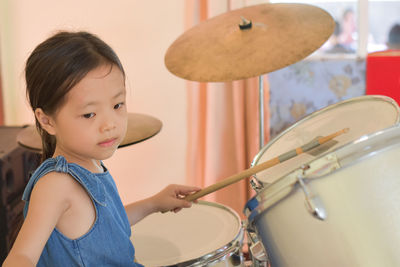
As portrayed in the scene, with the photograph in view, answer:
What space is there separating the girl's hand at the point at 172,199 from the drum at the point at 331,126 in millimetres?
153

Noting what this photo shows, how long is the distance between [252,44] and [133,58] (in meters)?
0.94

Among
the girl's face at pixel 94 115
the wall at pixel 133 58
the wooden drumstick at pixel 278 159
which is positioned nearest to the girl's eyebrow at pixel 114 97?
the girl's face at pixel 94 115

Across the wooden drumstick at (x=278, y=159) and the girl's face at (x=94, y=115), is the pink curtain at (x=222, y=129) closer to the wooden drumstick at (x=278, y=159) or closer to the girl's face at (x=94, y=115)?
the wooden drumstick at (x=278, y=159)

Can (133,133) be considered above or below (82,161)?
below

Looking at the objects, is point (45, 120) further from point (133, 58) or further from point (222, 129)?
point (133, 58)

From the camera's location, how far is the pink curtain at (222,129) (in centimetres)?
191

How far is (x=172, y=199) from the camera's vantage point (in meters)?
1.06

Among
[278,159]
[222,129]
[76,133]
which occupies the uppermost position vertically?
[76,133]

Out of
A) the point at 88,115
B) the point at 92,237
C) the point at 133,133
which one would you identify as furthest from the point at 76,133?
the point at 133,133

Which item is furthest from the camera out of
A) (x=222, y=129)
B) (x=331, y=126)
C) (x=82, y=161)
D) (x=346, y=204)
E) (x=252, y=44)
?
(x=222, y=129)

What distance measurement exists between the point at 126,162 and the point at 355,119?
1.38 metres

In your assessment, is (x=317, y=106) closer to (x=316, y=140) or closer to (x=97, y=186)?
(x=316, y=140)

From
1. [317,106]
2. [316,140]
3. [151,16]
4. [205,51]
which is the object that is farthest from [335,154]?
[151,16]

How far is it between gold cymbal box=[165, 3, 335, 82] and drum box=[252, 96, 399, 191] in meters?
0.18
